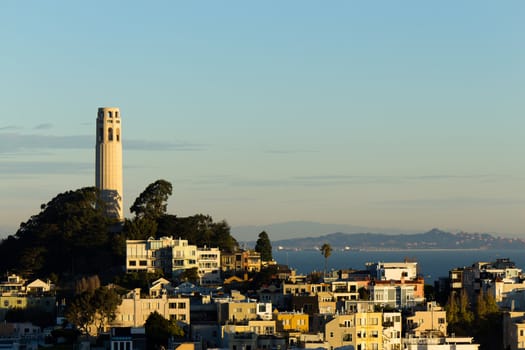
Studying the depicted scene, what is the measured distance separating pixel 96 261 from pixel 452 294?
2334cm

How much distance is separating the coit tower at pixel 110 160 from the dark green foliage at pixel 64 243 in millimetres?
5814

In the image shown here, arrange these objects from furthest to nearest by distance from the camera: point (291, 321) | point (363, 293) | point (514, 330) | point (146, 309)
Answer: point (363, 293) → point (146, 309) → point (514, 330) → point (291, 321)

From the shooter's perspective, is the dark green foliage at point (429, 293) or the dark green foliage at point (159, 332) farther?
the dark green foliage at point (429, 293)

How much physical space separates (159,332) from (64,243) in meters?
25.6

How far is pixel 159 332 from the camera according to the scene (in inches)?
2817

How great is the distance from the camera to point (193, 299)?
80438 mm

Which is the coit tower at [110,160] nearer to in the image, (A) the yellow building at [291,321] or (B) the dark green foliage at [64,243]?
(B) the dark green foliage at [64,243]

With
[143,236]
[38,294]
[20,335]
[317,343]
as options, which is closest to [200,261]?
[143,236]

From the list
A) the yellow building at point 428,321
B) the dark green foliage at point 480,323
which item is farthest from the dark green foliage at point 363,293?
the yellow building at point 428,321

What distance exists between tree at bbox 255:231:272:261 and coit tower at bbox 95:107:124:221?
9797 millimetres

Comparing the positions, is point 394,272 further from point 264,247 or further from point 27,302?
point 27,302

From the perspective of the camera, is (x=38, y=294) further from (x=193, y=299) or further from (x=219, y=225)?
(x=219, y=225)

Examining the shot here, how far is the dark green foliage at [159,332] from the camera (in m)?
70.9

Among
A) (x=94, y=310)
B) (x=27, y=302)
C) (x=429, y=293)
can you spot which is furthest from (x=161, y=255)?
(x=94, y=310)
